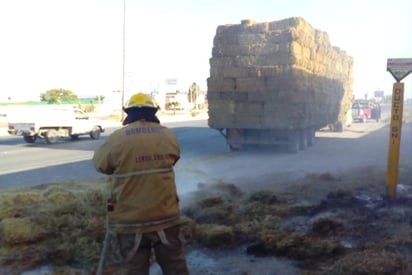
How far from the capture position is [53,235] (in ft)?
19.3

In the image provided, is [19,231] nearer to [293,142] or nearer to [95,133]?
[293,142]

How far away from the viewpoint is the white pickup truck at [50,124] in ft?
63.9

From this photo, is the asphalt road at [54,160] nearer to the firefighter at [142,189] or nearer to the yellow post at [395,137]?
the yellow post at [395,137]

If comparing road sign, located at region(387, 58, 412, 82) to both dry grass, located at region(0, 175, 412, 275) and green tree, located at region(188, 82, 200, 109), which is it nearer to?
dry grass, located at region(0, 175, 412, 275)

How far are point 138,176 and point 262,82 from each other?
442 inches

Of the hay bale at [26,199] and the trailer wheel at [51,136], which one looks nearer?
the hay bale at [26,199]

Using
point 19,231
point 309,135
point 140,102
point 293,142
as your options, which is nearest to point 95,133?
point 309,135

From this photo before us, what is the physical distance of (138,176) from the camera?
130 inches

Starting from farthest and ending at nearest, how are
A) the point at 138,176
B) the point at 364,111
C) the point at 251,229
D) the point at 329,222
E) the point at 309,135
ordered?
the point at 364,111 → the point at 309,135 → the point at 329,222 → the point at 251,229 → the point at 138,176

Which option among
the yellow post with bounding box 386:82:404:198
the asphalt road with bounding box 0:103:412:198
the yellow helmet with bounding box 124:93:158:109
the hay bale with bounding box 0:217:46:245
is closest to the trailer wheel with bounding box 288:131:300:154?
the asphalt road with bounding box 0:103:412:198

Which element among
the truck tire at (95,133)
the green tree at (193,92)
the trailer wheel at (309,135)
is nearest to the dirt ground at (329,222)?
the trailer wheel at (309,135)

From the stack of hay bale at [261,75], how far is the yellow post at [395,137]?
19.3 feet

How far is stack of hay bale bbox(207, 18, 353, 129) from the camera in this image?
13.8 meters

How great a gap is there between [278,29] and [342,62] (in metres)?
9.26
